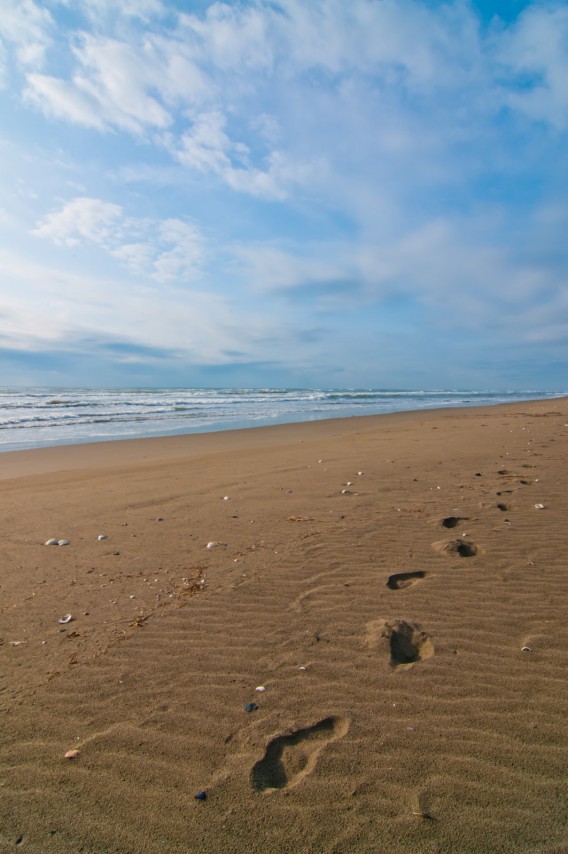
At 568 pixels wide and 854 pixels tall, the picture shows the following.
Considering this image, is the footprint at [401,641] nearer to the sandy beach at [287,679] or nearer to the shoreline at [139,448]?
the sandy beach at [287,679]

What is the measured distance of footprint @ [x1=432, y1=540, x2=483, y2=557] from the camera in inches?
186

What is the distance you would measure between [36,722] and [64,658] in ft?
1.83

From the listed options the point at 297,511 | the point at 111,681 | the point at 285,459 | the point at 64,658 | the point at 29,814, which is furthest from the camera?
the point at 285,459

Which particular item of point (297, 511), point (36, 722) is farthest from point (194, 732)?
point (297, 511)

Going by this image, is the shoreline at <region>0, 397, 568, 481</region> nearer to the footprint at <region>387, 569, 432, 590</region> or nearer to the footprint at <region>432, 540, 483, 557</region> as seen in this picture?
the footprint at <region>432, 540, 483, 557</region>

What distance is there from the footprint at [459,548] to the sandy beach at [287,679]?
2cm

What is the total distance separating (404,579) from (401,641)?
3.18ft

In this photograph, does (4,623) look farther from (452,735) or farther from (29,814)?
(452,735)

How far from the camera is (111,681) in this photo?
9.53 ft

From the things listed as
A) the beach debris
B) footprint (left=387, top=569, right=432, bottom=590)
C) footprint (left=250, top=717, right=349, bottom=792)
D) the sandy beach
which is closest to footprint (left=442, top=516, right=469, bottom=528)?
the sandy beach

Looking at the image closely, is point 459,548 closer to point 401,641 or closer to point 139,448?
point 401,641

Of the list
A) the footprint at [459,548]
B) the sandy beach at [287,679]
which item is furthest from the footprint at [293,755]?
the footprint at [459,548]

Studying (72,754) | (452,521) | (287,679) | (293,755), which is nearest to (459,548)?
(452,521)

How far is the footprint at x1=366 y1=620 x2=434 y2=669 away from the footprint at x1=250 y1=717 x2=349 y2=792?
679 millimetres
